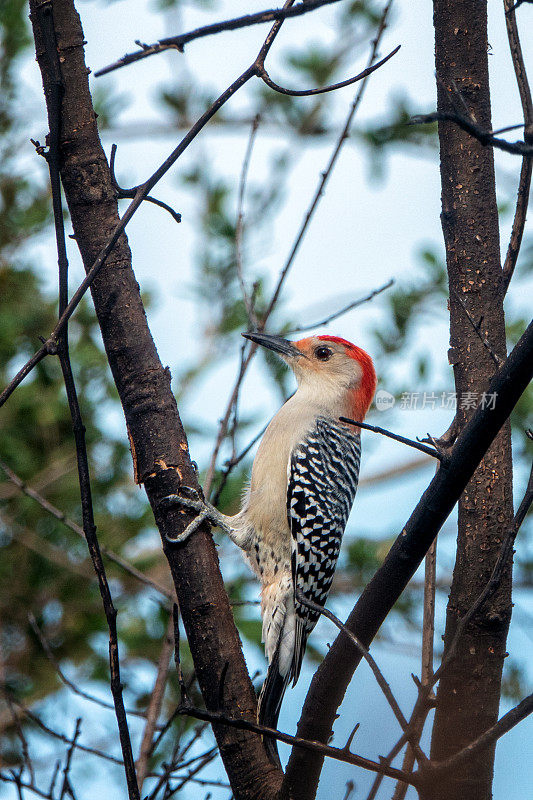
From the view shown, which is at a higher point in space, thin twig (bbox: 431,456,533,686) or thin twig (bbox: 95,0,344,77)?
thin twig (bbox: 95,0,344,77)

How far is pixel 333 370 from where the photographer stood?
471 centimetres

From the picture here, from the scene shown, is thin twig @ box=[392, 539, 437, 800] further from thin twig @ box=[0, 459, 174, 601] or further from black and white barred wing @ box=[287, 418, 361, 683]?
black and white barred wing @ box=[287, 418, 361, 683]

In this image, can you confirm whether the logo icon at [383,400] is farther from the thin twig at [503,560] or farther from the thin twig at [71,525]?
the thin twig at [503,560]

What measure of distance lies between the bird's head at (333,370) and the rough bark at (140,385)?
1.91m

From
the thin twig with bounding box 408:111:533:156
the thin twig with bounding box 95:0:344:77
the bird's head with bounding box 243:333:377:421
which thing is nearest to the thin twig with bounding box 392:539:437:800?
the thin twig with bounding box 408:111:533:156

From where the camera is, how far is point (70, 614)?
470cm

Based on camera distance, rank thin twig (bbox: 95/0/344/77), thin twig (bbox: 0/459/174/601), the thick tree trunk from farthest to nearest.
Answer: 1. thin twig (bbox: 0/459/174/601)
2. the thick tree trunk
3. thin twig (bbox: 95/0/344/77)

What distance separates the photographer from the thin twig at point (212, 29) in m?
1.57

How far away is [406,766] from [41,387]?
328 centimetres

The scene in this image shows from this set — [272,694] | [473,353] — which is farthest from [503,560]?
[272,694]

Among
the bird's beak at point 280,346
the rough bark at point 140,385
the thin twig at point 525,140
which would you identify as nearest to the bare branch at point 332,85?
the thin twig at point 525,140

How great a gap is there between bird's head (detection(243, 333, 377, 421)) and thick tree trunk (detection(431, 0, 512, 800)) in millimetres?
1831

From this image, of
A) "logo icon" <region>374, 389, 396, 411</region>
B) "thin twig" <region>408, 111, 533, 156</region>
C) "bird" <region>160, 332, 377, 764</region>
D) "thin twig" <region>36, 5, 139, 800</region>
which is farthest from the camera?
"logo icon" <region>374, 389, 396, 411</region>

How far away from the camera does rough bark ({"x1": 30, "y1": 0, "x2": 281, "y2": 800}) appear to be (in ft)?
8.66
